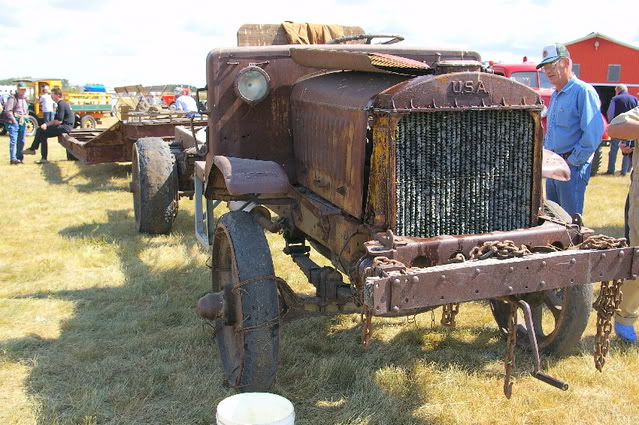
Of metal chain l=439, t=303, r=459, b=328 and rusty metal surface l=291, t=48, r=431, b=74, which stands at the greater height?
rusty metal surface l=291, t=48, r=431, b=74

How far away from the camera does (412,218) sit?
3.20m

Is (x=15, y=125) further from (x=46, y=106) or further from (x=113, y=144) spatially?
(x=113, y=144)

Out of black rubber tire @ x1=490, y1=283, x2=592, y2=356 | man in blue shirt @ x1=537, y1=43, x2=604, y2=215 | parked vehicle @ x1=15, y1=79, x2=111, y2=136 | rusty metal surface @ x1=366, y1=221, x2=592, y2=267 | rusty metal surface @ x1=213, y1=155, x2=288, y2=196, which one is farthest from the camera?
parked vehicle @ x1=15, y1=79, x2=111, y2=136

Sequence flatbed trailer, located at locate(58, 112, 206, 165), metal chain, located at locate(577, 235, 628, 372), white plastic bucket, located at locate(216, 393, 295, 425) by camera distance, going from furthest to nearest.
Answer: flatbed trailer, located at locate(58, 112, 206, 165) < metal chain, located at locate(577, 235, 628, 372) < white plastic bucket, located at locate(216, 393, 295, 425)

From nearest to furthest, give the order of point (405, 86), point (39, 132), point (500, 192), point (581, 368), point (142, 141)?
1. point (405, 86)
2. point (500, 192)
3. point (581, 368)
4. point (142, 141)
5. point (39, 132)

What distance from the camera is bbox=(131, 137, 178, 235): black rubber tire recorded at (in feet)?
22.5

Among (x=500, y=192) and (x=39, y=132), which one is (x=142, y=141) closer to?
(x=500, y=192)

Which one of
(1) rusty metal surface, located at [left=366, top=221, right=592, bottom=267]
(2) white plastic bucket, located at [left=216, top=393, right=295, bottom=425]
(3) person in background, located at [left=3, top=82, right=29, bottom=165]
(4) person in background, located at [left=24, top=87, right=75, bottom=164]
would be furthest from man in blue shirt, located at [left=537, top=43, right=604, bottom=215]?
(3) person in background, located at [left=3, top=82, right=29, bottom=165]

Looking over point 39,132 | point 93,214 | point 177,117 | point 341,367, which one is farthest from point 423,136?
point 39,132

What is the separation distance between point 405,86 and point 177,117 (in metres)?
7.90

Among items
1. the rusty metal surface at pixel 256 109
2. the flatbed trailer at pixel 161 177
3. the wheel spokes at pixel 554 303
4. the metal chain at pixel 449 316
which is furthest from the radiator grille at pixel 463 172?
the flatbed trailer at pixel 161 177

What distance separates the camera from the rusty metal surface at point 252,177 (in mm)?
3660

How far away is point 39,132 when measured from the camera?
14352 mm

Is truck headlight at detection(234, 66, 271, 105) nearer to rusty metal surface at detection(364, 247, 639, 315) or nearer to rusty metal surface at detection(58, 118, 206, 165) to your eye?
rusty metal surface at detection(364, 247, 639, 315)
